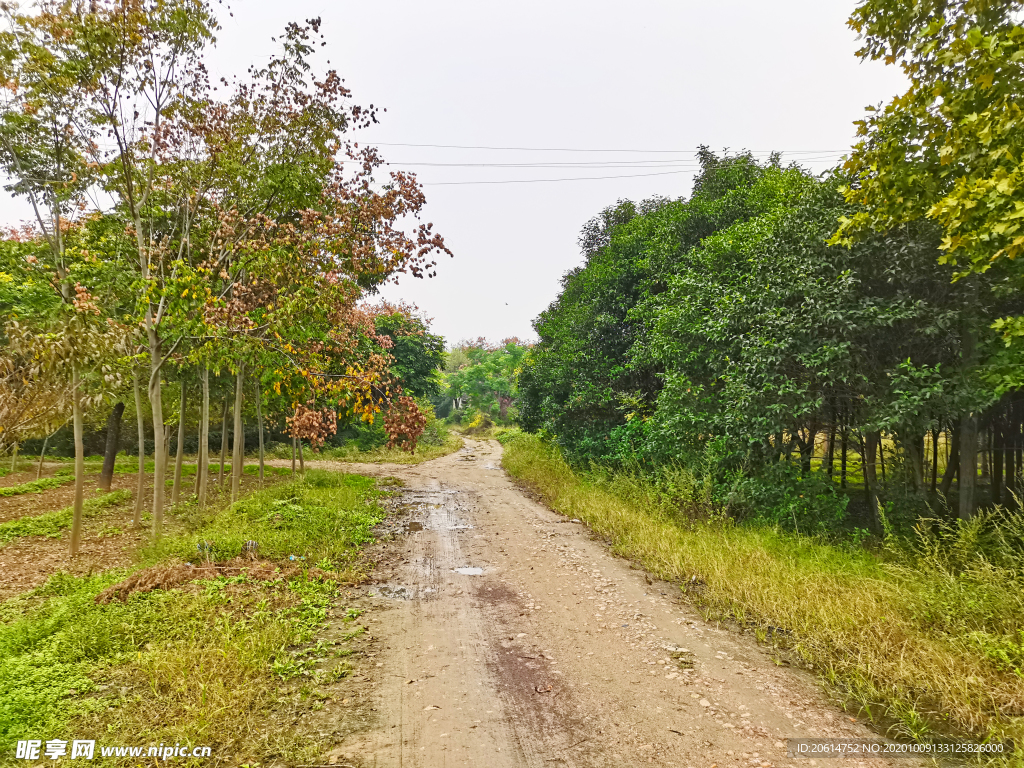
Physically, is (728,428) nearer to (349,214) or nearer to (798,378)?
(798,378)

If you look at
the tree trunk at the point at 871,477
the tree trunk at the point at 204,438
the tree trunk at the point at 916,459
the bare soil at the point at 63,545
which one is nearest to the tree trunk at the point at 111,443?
the bare soil at the point at 63,545

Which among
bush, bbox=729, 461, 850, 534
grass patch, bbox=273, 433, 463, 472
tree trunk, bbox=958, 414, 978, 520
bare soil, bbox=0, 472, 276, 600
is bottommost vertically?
grass patch, bbox=273, 433, 463, 472

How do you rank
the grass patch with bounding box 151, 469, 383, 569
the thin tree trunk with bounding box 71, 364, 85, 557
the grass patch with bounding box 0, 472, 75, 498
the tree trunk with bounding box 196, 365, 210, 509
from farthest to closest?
1. the grass patch with bounding box 0, 472, 75, 498
2. the tree trunk with bounding box 196, 365, 210, 509
3. the thin tree trunk with bounding box 71, 364, 85, 557
4. the grass patch with bounding box 151, 469, 383, 569

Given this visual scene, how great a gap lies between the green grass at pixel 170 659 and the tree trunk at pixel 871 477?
8.88 metres

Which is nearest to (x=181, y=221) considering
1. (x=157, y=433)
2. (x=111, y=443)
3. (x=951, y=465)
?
(x=157, y=433)

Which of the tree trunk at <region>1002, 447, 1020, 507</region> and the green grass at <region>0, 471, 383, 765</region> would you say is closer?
the green grass at <region>0, 471, 383, 765</region>

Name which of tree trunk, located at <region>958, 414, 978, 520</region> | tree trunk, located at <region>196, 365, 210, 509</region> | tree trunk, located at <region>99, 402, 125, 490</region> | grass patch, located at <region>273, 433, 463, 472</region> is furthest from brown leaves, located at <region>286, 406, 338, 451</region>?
grass patch, located at <region>273, 433, 463, 472</region>

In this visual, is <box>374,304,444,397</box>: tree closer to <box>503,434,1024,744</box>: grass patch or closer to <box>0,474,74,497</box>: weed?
<box>0,474,74,497</box>: weed

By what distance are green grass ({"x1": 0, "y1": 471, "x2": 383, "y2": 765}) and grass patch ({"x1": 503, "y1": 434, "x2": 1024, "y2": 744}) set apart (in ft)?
15.1

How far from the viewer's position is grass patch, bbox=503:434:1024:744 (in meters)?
3.94

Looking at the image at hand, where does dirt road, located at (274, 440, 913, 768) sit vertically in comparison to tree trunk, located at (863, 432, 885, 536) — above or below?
below

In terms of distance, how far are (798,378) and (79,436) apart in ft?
40.1

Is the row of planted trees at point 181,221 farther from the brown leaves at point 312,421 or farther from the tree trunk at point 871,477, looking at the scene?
the tree trunk at point 871,477

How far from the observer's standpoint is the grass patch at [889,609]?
3.94 meters
